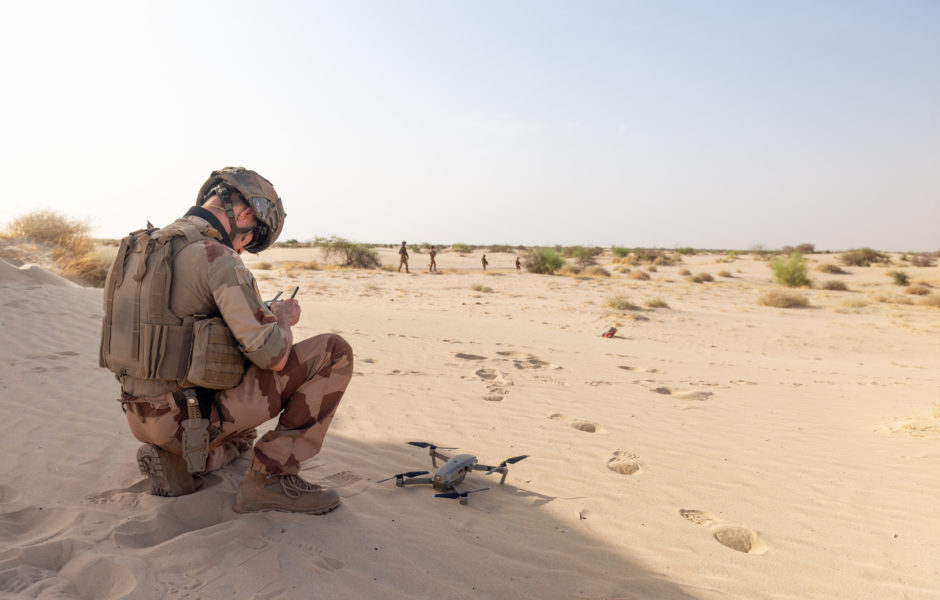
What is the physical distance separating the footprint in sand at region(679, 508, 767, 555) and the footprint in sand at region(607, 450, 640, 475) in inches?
22.3

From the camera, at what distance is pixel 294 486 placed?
2562mm

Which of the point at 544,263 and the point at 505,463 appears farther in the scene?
the point at 544,263

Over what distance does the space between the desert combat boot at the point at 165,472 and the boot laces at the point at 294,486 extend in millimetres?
465

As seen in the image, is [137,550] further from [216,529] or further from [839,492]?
[839,492]

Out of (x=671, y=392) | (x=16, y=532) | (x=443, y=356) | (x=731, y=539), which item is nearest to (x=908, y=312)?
(x=671, y=392)

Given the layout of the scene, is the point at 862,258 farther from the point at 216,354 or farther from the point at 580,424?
the point at 216,354

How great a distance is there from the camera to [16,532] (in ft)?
7.60

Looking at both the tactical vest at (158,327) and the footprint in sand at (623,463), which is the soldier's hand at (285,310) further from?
the footprint in sand at (623,463)

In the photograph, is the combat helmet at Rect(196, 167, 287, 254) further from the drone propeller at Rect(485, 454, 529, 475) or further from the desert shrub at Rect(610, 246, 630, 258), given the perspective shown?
the desert shrub at Rect(610, 246, 630, 258)

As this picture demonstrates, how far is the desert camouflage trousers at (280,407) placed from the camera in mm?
2396

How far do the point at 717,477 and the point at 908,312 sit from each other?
1471cm

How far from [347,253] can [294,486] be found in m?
24.6

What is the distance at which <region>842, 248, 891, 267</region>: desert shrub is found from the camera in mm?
31111

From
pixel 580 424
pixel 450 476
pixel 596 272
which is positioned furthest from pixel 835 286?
pixel 450 476
